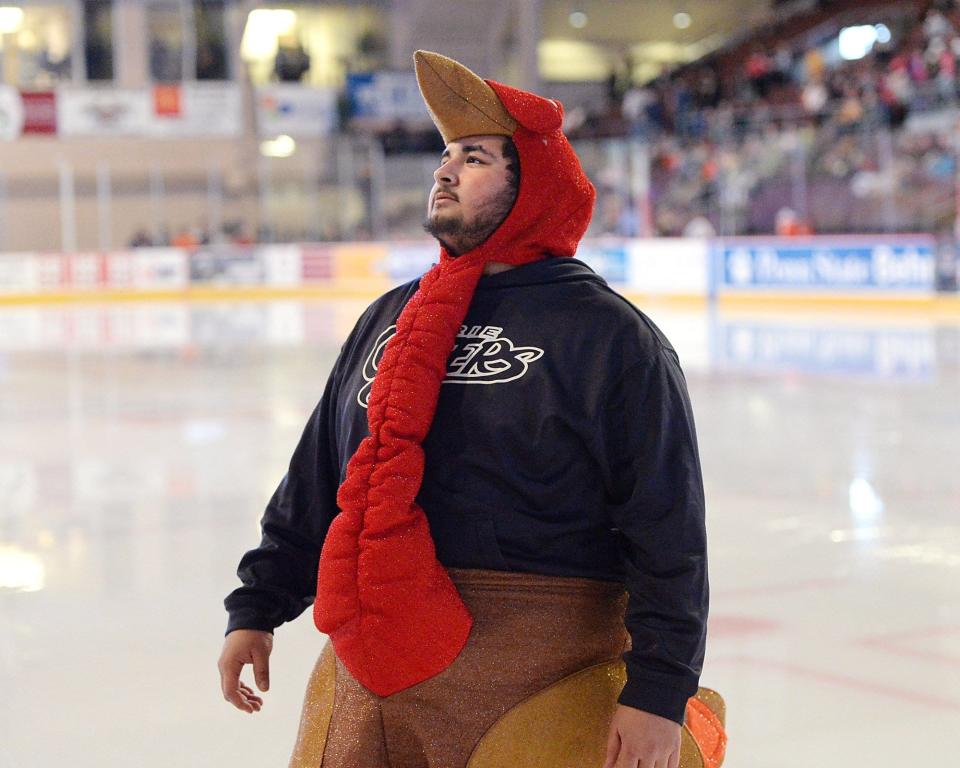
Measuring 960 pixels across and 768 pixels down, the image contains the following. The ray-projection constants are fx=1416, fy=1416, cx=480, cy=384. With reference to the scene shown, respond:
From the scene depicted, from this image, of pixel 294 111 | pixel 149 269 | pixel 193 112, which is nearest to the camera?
pixel 149 269

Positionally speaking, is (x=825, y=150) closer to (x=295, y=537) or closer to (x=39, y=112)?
(x=295, y=537)

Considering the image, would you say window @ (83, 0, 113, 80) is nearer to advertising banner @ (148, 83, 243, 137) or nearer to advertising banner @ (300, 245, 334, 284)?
advertising banner @ (148, 83, 243, 137)

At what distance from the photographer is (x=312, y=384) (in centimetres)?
1057

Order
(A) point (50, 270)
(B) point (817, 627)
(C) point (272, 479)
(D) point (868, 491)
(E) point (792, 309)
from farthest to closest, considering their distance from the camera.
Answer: (A) point (50, 270)
(E) point (792, 309)
(C) point (272, 479)
(D) point (868, 491)
(B) point (817, 627)

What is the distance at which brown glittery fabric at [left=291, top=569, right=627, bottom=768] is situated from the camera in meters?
1.75

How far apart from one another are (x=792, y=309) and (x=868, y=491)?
12907 millimetres

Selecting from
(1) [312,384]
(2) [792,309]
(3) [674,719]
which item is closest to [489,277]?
(3) [674,719]

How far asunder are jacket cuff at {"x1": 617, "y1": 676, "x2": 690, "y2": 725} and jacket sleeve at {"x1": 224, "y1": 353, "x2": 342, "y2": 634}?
0.56m

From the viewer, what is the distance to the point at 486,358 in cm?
179

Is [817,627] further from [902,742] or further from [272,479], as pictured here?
[272,479]

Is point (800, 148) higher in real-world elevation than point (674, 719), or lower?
higher

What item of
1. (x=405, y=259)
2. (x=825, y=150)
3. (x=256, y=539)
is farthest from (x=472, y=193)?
(x=405, y=259)

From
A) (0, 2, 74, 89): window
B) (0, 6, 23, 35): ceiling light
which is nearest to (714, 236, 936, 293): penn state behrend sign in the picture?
(0, 2, 74, 89): window

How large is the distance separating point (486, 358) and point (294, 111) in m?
29.6
